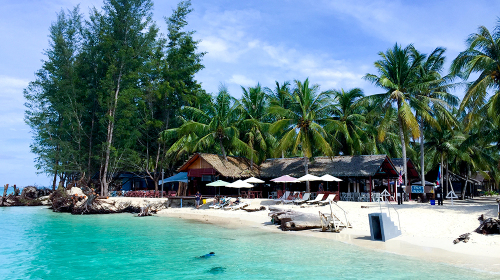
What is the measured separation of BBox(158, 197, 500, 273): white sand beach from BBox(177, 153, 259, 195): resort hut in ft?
20.9

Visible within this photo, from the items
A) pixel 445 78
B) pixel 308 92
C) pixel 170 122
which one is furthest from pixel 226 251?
pixel 170 122

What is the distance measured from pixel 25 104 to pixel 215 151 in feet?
57.8

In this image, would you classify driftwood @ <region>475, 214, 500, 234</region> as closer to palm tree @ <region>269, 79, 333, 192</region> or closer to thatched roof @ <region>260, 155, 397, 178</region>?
thatched roof @ <region>260, 155, 397, 178</region>

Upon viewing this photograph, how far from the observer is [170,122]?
114 feet

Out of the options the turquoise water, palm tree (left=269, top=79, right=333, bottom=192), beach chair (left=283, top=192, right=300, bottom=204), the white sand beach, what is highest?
palm tree (left=269, top=79, right=333, bottom=192)

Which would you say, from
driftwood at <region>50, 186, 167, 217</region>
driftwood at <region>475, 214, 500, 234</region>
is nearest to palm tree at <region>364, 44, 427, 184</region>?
driftwood at <region>475, 214, 500, 234</region>

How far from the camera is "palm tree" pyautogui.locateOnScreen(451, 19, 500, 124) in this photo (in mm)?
16953

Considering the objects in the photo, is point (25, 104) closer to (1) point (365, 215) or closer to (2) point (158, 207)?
(2) point (158, 207)

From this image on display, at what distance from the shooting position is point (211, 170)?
2627 cm

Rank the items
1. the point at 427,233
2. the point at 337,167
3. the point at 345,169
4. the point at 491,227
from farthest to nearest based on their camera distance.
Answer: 1. the point at 337,167
2. the point at 345,169
3. the point at 427,233
4. the point at 491,227

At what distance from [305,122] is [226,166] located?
6989 millimetres

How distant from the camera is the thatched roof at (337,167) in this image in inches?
904

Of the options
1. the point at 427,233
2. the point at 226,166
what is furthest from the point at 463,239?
the point at 226,166

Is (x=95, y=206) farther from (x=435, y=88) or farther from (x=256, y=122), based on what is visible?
(x=435, y=88)
